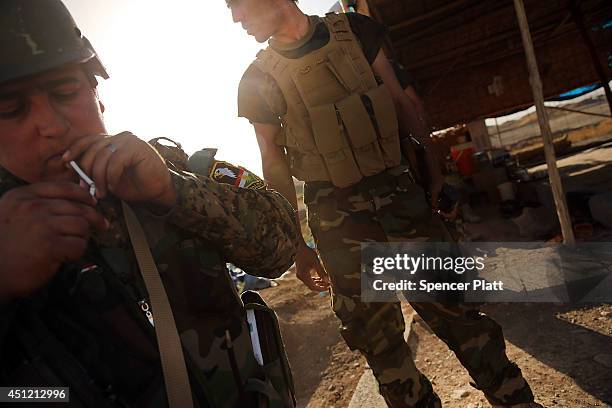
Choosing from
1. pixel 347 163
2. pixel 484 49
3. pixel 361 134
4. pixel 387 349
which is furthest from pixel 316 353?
pixel 484 49

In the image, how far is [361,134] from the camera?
1.85 m

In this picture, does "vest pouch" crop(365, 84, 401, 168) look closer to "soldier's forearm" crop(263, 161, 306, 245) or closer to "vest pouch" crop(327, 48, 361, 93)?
"vest pouch" crop(327, 48, 361, 93)

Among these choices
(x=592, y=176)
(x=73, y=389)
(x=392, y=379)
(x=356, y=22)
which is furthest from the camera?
(x=592, y=176)

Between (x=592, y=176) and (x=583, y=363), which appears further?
(x=592, y=176)

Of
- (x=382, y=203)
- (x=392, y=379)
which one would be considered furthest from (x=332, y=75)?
(x=392, y=379)

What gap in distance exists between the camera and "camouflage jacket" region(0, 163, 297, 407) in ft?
2.29

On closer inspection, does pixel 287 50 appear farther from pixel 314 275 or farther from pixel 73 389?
pixel 73 389

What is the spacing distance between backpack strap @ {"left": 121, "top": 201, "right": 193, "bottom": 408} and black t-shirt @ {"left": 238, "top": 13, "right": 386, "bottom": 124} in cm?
121

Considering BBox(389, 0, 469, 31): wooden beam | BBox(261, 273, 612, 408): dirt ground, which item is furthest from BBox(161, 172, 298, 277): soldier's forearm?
BBox(389, 0, 469, 31): wooden beam

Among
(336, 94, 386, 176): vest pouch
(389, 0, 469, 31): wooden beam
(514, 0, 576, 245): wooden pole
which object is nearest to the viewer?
(336, 94, 386, 176): vest pouch

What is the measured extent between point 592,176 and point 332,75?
21.1ft

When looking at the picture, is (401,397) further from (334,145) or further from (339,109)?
(339,109)

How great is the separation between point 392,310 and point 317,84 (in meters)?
1.22

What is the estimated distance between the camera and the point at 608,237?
13.1 ft
